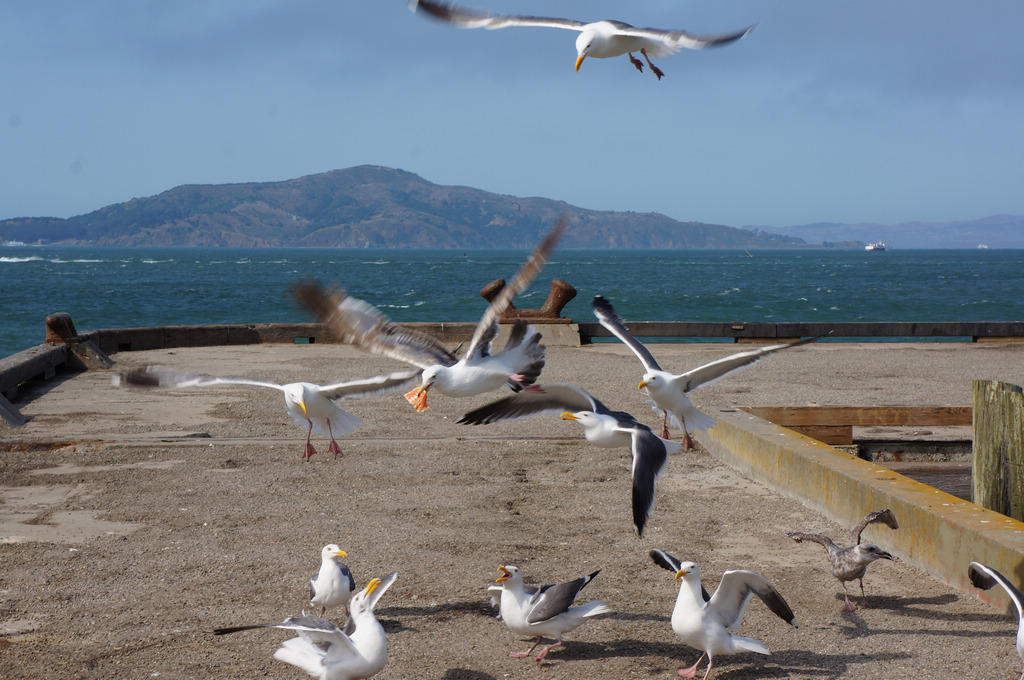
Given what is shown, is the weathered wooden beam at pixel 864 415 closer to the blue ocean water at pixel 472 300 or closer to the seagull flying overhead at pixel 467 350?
the seagull flying overhead at pixel 467 350

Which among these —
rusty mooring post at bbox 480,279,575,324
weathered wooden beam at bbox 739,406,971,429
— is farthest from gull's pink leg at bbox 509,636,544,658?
rusty mooring post at bbox 480,279,575,324

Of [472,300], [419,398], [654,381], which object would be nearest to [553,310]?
[654,381]

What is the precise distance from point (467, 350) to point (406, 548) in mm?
2295

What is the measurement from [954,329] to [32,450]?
20628 millimetres

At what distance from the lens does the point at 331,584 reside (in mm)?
6164

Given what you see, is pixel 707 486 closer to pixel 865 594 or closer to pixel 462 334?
pixel 865 594

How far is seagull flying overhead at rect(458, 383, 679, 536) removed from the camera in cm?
523

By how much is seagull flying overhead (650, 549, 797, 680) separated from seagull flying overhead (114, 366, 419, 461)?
2016mm

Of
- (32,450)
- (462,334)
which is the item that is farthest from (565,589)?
(462,334)

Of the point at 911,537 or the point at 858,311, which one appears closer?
the point at 911,537

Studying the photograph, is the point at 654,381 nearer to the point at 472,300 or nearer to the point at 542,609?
the point at 542,609

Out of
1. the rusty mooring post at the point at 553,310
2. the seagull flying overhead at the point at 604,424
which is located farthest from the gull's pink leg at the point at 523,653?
the rusty mooring post at the point at 553,310

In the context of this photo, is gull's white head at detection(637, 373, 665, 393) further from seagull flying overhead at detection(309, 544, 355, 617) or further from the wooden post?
the wooden post

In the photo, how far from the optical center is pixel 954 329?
24.4 metres
